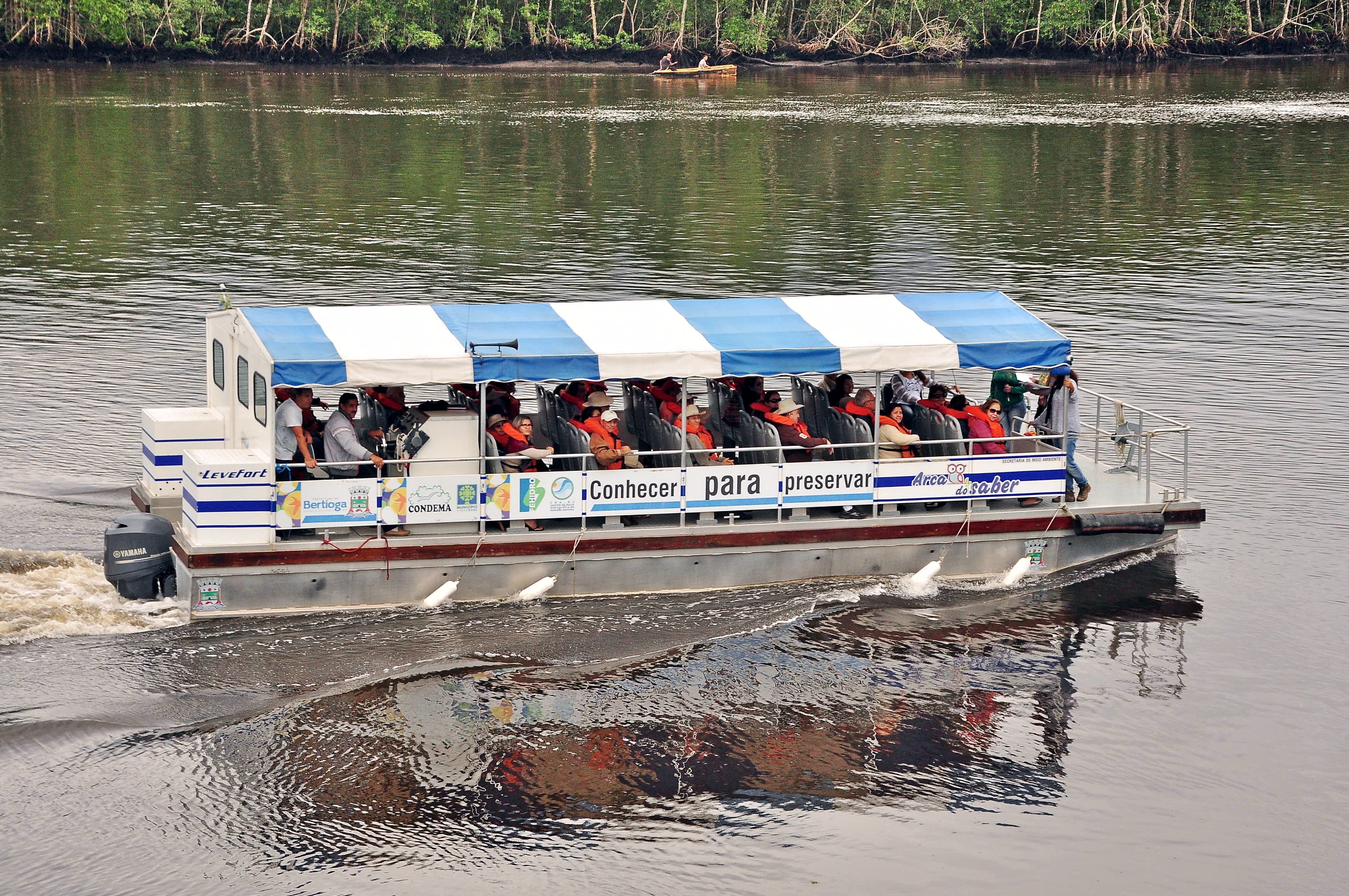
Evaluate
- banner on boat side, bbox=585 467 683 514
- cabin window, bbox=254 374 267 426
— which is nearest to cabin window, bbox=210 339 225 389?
cabin window, bbox=254 374 267 426

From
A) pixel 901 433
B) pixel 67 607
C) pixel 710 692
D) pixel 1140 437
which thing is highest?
pixel 901 433

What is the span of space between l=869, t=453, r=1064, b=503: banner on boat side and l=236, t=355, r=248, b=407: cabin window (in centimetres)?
705

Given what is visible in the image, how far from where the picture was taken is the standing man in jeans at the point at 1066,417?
63.0ft

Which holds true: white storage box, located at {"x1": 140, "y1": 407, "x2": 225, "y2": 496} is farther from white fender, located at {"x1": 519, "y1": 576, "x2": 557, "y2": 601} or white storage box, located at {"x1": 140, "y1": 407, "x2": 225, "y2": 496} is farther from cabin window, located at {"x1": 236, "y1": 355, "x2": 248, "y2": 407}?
white fender, located at {"x1": 519, "y1": 576, "x2": 557, "y2": 601}

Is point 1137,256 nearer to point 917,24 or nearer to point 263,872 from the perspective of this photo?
point 263,872

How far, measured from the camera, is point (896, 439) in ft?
61.0

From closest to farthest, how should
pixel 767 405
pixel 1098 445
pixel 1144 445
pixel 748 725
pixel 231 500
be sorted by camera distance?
pixel 748 725
pixel 231 500
pixel 767 405
pixel 1144 445
pixel 1098 445

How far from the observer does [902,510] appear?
1894 centimetres

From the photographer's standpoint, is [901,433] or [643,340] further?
[901,433]

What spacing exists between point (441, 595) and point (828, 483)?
446 centimetres

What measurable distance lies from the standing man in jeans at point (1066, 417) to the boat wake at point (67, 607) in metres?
10.1

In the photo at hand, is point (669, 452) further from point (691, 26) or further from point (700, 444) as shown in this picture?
point (691, 26)

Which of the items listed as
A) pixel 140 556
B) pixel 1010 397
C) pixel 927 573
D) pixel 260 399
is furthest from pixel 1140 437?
pixel 140 556

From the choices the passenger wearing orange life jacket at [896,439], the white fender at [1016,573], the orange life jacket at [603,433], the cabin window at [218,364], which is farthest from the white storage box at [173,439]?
the white fender at [1016,573]
